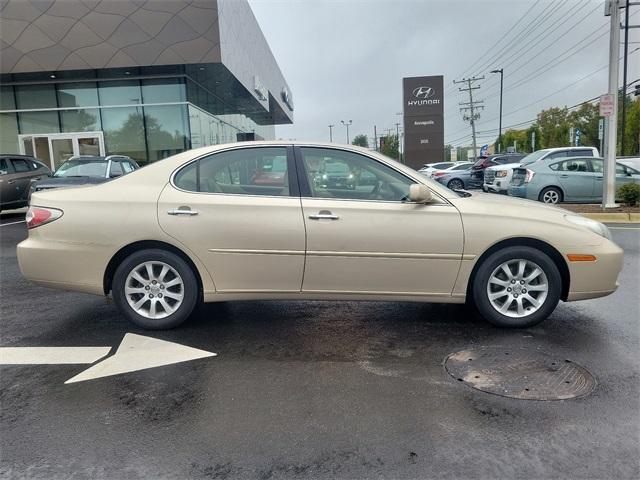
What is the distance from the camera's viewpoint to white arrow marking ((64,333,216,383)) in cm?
362

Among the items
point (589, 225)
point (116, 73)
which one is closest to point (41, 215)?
point (589, 225)

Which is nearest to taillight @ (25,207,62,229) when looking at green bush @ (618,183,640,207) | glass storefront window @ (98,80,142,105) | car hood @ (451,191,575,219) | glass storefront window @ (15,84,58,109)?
car hood @ (451,191,575,219)

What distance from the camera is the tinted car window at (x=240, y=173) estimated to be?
14.4ft

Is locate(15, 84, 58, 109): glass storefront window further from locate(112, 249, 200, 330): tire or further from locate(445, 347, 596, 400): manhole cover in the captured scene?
locate(445, 347, 596, 400): manhole cover

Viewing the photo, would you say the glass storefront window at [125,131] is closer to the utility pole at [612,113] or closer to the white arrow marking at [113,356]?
the utility pole at [612,113]

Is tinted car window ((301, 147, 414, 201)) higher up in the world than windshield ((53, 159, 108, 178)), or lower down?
lower down

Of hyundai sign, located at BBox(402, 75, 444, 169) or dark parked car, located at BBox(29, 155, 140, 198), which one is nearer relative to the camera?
dark parked car, located at BBox(29, 155, 140, 198)

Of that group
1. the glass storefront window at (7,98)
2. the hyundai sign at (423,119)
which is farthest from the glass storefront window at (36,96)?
the hyundai sign at (423,119)

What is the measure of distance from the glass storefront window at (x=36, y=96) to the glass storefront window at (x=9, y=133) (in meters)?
0.69

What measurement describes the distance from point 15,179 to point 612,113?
50.7 feet

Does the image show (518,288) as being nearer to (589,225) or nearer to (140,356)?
(589,225)

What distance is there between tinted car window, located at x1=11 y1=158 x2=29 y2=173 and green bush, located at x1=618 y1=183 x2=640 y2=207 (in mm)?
16105

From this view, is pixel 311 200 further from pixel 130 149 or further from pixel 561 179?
pixel 130 149

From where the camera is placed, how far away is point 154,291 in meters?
4.38
